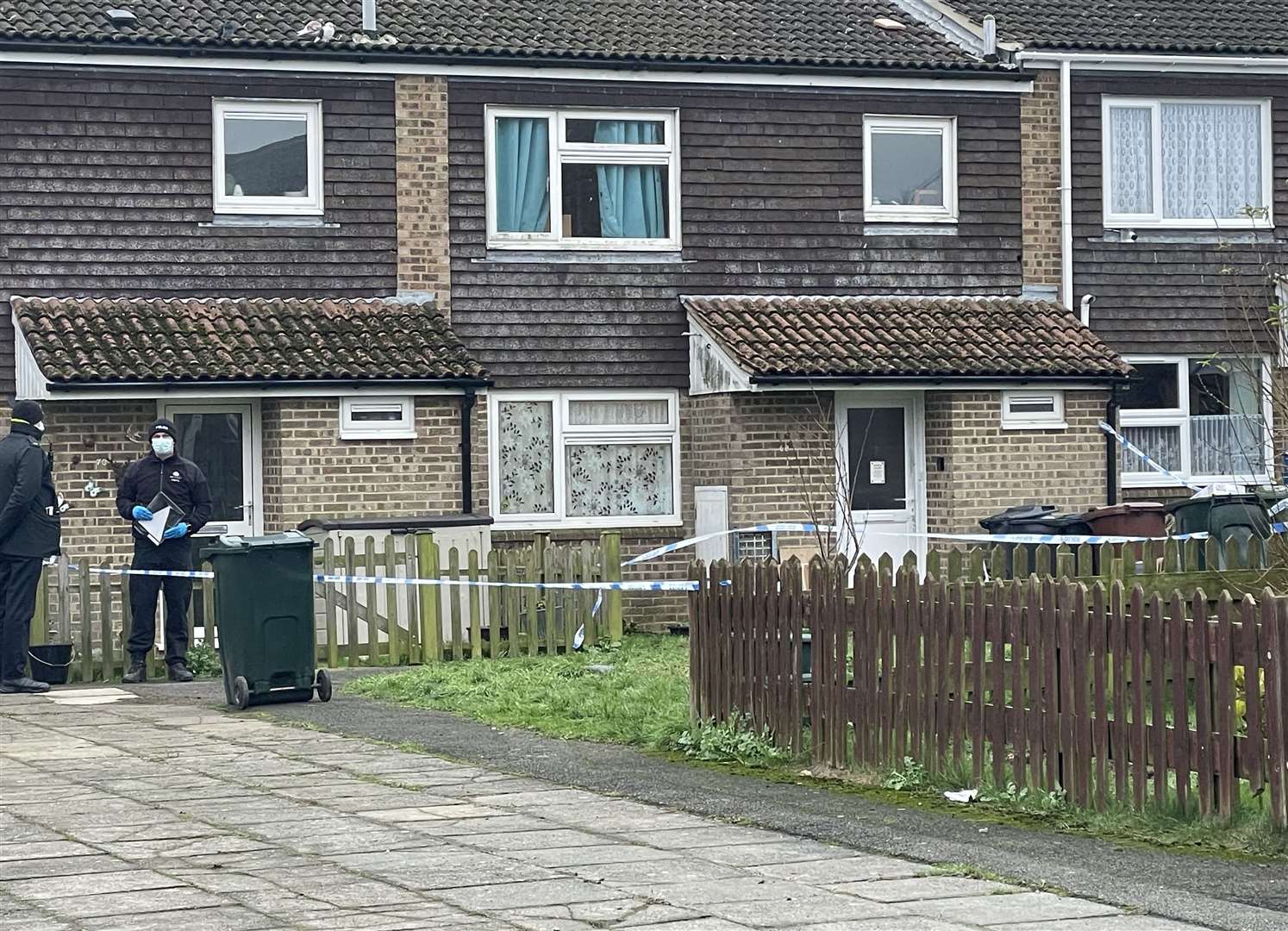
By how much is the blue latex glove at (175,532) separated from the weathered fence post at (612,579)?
3.43m

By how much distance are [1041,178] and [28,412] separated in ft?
37.6

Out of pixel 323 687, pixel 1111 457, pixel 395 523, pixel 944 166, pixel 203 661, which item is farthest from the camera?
pixel 944 166

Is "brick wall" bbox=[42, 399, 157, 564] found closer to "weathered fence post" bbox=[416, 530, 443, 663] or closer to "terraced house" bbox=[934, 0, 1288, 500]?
"weathered fence post" bbox=[416, 530, 443, 663]

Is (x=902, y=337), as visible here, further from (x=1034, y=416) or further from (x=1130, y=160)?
(x=1130, y=160)

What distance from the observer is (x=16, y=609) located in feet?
48.9

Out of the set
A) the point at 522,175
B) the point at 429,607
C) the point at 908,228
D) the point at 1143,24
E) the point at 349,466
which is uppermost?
the point at 1143,24

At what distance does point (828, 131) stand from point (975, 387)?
3.13 metres

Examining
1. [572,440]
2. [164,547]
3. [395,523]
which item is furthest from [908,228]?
[164,547]

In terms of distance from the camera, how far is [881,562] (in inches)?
405

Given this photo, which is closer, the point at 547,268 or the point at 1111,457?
the point at 547,268


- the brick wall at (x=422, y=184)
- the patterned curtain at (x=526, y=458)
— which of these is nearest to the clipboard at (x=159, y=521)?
the brick wall at (x=422, y=184)

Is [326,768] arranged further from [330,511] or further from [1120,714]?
[330,511]

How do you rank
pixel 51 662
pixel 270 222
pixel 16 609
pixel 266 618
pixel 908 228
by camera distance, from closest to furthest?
1. pixel 266 618
2. pixel 16 609
3. pixel 51 662
4. pixel 270 222
5. pixel 908 228

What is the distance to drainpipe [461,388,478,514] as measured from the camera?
19.6m
